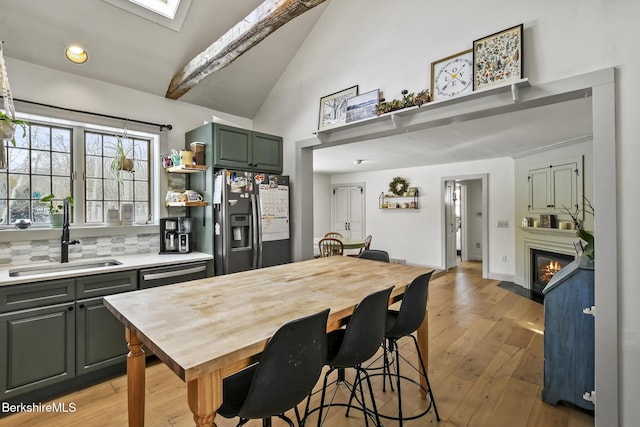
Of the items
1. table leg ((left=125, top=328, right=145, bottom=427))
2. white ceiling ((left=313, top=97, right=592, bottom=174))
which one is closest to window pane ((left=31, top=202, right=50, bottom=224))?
table leg ((left=125, top=328, right=145, bottom=427))

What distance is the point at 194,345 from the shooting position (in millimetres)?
1021

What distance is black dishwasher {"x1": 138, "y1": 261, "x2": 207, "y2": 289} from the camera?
260 cm

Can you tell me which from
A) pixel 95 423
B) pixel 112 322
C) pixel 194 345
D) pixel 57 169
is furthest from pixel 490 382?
pixel 57 169

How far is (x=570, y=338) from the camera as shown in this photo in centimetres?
210

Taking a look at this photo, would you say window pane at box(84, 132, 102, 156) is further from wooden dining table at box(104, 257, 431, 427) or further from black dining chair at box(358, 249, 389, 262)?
black dining chair at box(358, 249, 389, 262)

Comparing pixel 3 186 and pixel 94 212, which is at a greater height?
pixel 3 186

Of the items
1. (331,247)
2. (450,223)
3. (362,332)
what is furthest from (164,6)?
(450,223)

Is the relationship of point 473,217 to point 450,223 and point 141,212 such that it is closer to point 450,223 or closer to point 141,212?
point 450,223

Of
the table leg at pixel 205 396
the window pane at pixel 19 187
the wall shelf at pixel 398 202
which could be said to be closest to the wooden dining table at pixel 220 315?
the table leg at pixel 205 396

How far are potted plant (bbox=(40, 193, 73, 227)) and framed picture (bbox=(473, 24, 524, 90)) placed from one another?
3.54 meters

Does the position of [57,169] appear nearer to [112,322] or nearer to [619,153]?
[112,322]

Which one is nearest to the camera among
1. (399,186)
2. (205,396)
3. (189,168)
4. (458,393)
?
(205,396)

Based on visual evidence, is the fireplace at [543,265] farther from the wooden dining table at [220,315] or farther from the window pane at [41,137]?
Result: the window pane at [41,137]

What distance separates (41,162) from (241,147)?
5.75 feet
